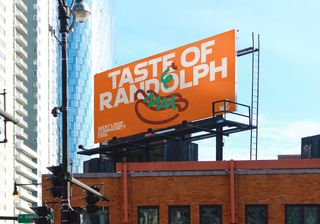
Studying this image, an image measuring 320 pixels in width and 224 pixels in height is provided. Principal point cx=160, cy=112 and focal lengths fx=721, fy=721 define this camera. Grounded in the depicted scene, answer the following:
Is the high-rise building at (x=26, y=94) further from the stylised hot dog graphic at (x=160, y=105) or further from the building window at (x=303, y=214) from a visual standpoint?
the building window at (x=303, y=214)

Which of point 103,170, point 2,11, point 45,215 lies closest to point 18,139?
point 2,11

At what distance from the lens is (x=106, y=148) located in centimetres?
3909

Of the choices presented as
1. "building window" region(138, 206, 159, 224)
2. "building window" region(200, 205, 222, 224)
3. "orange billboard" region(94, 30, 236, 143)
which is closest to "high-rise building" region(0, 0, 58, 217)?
"orange billboard" region(94, 30, 236, 143)

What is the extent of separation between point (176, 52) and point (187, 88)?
2175mm

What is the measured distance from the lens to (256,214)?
107 feet

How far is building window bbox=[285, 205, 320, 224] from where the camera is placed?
3188 centimetres

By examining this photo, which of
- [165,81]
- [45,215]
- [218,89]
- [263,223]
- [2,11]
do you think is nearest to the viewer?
[45,215]

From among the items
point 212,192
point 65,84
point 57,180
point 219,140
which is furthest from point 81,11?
point 219,140

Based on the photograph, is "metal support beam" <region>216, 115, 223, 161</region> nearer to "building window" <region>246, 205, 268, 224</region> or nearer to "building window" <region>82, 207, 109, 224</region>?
"building window" <region>246, 205, 268, 224</region>

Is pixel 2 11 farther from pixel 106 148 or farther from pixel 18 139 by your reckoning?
pixel 106 148

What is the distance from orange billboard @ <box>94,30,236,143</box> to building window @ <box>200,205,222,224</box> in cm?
496

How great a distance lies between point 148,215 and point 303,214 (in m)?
7.04

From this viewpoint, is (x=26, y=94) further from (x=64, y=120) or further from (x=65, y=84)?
(x=64, y=120)

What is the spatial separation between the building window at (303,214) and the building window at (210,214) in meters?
3.08
